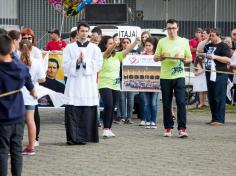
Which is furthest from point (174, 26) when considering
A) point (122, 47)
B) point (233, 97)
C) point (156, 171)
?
point (233, 97)

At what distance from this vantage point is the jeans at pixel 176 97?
14.6 metres

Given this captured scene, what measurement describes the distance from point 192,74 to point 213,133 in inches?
274

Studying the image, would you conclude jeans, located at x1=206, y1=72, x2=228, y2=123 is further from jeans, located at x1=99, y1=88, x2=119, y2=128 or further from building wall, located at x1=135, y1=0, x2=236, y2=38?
building wall, located at x1=135, y1=0, x2=236, y2=38

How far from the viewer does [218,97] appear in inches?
680

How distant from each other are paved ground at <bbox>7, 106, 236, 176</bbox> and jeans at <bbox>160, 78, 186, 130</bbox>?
29 cm

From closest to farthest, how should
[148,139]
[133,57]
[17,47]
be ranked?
[17,47] → [148,139] → [133,57]

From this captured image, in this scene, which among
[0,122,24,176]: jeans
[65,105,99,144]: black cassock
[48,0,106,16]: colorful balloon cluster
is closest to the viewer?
[0,122,24,176]: jeans

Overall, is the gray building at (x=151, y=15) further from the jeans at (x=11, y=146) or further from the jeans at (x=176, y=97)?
the jeans at (x=11, y=146)

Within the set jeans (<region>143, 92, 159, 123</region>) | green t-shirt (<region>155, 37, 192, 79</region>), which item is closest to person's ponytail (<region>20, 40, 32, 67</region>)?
green t-shirt (<region>155, 37, 192, 79</region>)

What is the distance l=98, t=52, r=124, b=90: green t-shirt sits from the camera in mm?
14695

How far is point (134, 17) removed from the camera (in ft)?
107

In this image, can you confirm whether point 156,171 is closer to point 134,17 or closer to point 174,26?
point 174,26

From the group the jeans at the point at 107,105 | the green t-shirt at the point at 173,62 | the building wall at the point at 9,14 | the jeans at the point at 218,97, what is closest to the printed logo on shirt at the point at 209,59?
the jeans at the point at 218,97

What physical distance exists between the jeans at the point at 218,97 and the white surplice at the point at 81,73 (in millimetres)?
4247
